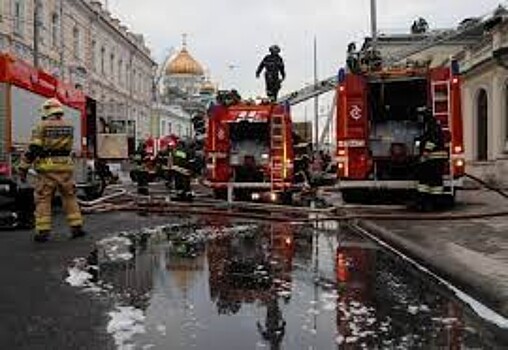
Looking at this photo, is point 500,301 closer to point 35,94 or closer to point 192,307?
point 192,307

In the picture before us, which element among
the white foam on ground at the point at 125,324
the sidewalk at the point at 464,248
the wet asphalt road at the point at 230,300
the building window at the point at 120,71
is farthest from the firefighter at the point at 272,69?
the building window at the point at 120,71

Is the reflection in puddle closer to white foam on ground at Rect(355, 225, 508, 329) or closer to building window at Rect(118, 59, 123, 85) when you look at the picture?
white foam on ground at Rect(355, 225, 508, 329)

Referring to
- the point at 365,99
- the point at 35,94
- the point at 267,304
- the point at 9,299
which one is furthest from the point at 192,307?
the point at 365,99

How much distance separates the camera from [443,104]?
15.8 meters

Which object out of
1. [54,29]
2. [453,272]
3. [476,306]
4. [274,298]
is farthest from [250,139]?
[54,29]

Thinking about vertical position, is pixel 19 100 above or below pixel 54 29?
below

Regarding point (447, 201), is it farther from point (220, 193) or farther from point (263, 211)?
point (220, 193)

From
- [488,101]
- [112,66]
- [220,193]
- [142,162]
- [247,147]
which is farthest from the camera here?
[112,66]

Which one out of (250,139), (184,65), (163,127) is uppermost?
(184,65)

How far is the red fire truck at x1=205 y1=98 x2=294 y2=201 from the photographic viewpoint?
18562 millimetres

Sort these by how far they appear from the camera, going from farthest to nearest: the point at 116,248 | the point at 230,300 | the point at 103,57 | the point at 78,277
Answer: the point at 103,57 < the point at 116,248 < the point at 78,277 < the point at 230,300

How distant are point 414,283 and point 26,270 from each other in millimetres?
3494

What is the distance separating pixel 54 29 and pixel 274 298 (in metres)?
39.7

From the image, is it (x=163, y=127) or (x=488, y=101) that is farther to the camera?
(x=163, y=127)
